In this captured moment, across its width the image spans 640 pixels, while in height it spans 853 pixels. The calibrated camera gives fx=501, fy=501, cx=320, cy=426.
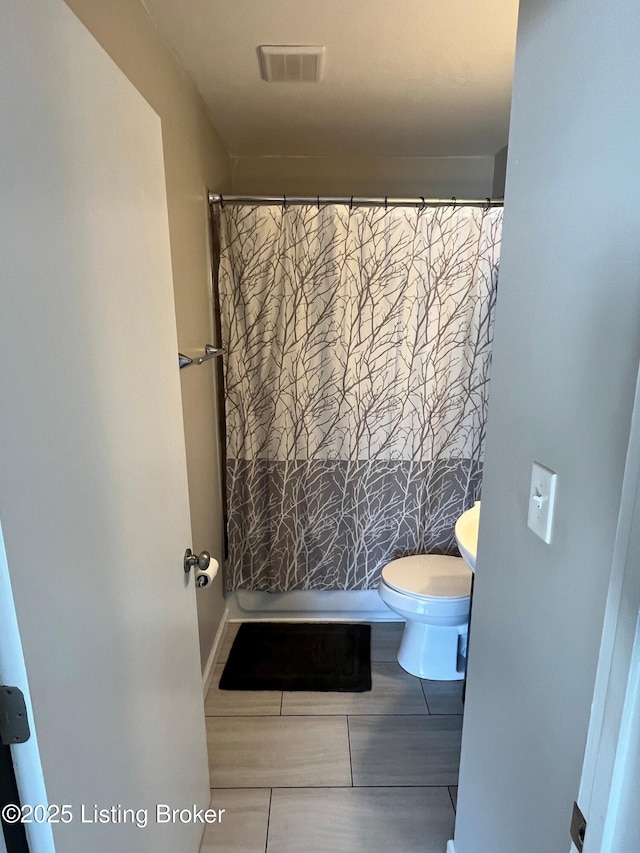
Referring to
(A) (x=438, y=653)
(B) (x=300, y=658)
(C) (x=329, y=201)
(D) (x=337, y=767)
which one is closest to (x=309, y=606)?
(B) (x=300, y=658)

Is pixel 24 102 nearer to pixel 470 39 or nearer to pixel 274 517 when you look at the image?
pixel 470 39

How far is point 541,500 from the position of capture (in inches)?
32.3

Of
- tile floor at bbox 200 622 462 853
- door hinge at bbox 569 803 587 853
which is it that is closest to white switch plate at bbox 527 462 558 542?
door hinge at bbox 569 803 587 853

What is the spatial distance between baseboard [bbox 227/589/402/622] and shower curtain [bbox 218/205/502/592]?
86mm

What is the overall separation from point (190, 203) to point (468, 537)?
1.49m

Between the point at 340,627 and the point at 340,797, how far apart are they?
2.99ft

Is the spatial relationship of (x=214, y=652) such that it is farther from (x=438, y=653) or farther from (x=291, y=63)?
(x=291, y=63)

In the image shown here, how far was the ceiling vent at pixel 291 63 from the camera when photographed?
4.89 feet

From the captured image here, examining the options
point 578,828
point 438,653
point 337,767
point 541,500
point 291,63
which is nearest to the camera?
point 578,828

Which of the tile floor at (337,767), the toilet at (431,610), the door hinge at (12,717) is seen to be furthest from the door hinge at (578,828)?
the toilet at (431,610)

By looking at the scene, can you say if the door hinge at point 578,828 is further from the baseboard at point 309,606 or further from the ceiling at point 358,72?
the baseboard at point 309,606

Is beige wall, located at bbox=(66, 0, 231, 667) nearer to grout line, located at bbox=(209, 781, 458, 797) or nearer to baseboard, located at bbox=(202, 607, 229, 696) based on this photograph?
baseboard, located at bbox=(202, 607, 229, 696)

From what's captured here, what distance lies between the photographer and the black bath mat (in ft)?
6.86

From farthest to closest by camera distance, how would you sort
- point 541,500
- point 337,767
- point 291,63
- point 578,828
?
point 337,767
point 291,63
point 541,500
point 578,828
